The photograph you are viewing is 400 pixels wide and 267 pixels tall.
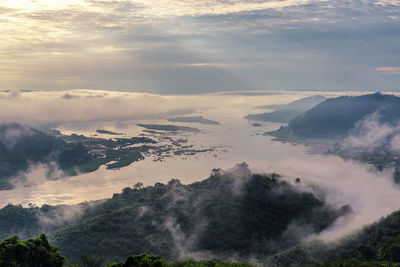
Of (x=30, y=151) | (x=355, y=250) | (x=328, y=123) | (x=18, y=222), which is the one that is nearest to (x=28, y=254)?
(x=355, y=250)

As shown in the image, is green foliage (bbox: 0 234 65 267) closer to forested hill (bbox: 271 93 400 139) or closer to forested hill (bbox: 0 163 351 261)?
forested hill (bbox: 0 163 351 261)

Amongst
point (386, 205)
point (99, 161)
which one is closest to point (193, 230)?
point (386, 205)

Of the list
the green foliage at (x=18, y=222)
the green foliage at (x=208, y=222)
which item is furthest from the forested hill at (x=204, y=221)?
the green foliage at (x=18, y=222)

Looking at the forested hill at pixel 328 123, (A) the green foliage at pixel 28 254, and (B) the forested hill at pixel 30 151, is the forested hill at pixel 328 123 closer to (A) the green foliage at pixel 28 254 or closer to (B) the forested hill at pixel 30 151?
(B) the forested hill at pixel 30 151

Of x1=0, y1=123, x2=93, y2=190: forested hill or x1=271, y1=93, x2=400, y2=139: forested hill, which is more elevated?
x1=0, y1=123, x2=93, y2=190: forested hill

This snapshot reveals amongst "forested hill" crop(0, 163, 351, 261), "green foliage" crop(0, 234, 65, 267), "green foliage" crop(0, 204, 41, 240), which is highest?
"green foliage" crop(0, 234, 65, 267)

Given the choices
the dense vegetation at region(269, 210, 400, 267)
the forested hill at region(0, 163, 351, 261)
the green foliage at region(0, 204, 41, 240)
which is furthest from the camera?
Answer: the green foliage at region(0, 204, 41, 240)

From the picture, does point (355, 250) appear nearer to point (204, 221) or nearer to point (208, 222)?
point (208, 222)

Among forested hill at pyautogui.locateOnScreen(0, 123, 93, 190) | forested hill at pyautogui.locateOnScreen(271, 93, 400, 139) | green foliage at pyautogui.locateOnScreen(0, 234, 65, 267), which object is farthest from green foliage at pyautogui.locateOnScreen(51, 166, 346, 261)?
forested hill at pyautogui.locateOnScreen(271, 93, 400, 139)

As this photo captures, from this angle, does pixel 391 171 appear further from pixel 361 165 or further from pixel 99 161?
pixel 99 161

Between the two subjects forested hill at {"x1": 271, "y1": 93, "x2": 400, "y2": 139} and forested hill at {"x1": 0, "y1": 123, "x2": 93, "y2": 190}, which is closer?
forested hill at {"x1": 0, "y1": 123, "x2": 93, "y2": 190}
